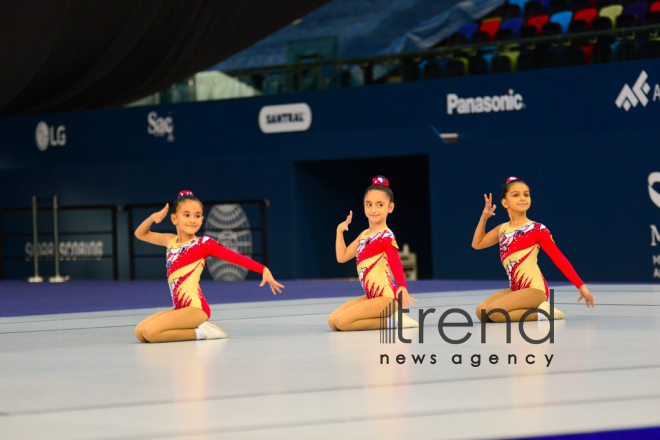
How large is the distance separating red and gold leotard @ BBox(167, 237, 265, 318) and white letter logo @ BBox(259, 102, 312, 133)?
6752 mm

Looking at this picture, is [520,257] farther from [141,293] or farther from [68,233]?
[68,233]

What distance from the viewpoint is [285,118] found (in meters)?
12.7

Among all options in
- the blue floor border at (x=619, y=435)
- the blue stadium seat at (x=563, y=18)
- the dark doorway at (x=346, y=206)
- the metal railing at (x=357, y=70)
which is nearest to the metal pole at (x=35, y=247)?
the metal railing at (x=357, y=70)

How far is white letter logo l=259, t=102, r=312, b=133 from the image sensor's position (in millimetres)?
12539

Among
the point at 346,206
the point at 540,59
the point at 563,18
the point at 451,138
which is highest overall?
the point at 563,18

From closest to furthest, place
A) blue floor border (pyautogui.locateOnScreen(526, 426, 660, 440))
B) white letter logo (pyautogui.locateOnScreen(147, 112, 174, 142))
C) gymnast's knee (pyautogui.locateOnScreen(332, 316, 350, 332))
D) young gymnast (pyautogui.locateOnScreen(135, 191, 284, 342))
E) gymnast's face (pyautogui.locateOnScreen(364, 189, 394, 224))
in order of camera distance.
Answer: blue floor border (pyautogui.locateOnScreen(526, 426, 660, 440)), young gymnast (pyautogui.locateOnScreen(135, 191, 284, 342)), gymnast's knee (pyautogui.locateOnScreen(332, 316, 350, 332)), gymnast's face (pyautogui.locateOnScreen(364, 189, 394, 224)), white letter logo (pyautogui.locateOnScreen(147, 112, 174, 142))

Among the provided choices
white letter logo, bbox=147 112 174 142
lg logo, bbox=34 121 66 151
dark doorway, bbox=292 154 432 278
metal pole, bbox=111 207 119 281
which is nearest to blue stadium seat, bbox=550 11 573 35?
dark doorway, bbox=292 154 432 278

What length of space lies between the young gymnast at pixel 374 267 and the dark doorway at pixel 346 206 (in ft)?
21.2

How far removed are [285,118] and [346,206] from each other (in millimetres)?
1747

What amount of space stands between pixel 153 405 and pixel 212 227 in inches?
384

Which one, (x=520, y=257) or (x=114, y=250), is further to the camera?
(x=114, y=250)

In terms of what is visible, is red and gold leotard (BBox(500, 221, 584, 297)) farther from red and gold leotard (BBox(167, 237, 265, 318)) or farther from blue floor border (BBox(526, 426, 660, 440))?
blue floor border (BBox(526, 426, 660, 440))

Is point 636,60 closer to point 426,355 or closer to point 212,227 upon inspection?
point 212,227

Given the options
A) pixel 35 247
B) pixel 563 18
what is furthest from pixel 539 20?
pixel 35 247
